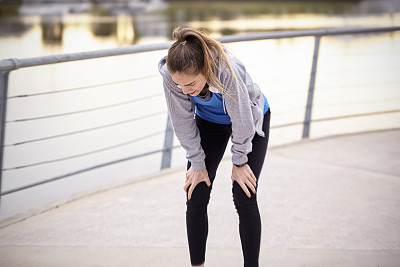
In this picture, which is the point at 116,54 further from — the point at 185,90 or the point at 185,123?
the point at 185,90

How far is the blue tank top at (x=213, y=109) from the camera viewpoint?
2383 mm

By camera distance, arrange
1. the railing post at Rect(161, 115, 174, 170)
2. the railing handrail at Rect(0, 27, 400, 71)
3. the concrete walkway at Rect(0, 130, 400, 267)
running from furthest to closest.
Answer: the railing post at Rect(161, 115, 174, 170) < the railing handrail at Rect(0, 27, 400, 71) < the concrete walkway at Rect(0, 130, 400, 267)

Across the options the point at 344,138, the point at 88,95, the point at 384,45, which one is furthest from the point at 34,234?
the point at 384,45

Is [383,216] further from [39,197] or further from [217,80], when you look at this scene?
[39,197]

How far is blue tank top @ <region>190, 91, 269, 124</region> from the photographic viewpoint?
7.82ft

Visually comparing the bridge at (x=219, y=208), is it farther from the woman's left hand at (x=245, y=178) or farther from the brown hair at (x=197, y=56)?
the brown hair at (x=197, y=56)

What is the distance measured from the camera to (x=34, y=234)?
3.33m

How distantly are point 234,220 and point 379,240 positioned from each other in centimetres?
83

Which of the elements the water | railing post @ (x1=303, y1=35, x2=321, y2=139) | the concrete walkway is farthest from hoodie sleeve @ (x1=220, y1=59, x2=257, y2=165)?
railing post @ (x1=303, y1=35, x2=321, y2=139)

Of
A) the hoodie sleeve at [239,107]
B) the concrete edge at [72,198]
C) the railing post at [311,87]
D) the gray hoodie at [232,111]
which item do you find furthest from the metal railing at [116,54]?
the hoodie sleeve at [239,107]

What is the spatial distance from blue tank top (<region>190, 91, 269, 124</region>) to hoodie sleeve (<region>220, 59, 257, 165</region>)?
0.09m

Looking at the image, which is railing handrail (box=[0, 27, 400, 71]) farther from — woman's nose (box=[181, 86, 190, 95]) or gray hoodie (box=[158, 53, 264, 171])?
woman's nose (box=[181, 86, 190, 95])

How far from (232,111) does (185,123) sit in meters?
0.24

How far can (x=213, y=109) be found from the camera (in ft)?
8.11
